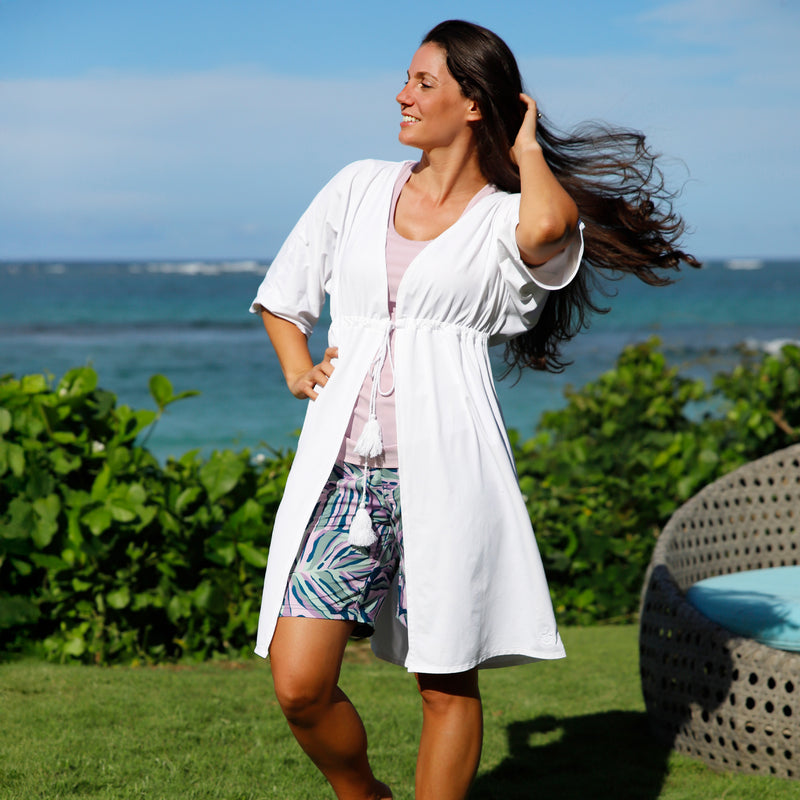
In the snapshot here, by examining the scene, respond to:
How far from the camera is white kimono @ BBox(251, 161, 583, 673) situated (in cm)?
225

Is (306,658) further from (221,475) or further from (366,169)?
(221,475)

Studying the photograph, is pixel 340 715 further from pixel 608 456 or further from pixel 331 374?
pixel 608 456

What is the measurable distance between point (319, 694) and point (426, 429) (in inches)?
Result: 24.8

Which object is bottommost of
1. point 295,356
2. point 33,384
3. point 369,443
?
point 33,384

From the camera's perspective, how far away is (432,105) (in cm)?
237

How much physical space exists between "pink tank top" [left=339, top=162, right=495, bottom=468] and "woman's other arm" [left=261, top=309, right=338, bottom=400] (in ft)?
0.43

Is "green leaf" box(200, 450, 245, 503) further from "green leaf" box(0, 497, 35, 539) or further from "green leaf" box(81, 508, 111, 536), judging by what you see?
"green leaf" box(0, 497, 35, 539)

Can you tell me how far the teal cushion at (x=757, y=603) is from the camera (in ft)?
9.94

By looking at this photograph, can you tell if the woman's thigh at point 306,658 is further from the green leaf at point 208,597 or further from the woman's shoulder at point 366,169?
the green leaf at point 208,597

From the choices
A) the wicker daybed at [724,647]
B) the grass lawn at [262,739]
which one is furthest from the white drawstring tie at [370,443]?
the wicker daybed at [724,647]

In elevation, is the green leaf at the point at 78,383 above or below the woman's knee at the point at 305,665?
above

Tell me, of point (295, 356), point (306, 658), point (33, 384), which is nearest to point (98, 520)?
point (33, 384)

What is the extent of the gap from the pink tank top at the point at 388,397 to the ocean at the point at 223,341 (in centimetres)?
70

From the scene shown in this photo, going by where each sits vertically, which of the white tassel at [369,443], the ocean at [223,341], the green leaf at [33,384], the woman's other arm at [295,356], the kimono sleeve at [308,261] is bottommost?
the ocean at [223,341]
